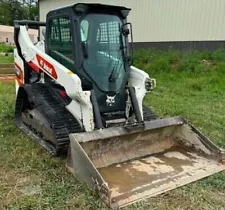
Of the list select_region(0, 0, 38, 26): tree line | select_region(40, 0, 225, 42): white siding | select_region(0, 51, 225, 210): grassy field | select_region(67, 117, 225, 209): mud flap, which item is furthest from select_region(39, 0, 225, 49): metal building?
select_region(0, 0, 38, 26): tree line

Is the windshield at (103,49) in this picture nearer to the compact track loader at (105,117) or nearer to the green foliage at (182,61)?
the compact track loader at (105,117)

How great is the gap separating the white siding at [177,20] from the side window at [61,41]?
8.48 metres

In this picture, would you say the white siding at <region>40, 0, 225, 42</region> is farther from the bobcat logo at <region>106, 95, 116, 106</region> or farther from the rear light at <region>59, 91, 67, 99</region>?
the rear light at <region>59, 91, 67, 99</region>

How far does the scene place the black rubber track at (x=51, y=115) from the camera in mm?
3760

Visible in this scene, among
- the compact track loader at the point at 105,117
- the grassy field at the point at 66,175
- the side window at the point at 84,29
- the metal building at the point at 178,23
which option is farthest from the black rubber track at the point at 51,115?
the metal building at the point at 178,23

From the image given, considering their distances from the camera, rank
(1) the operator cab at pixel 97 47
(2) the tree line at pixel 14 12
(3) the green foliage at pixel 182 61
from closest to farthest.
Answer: (1) the operator cab at pixel 97 47, (3) the green foliage at pixel 182 61, (2) the tree line at pixel 14 12

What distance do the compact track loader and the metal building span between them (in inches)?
323

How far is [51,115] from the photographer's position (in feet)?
13.0

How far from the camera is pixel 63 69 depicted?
3.91 metres

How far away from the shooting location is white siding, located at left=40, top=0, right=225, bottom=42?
1165 centimetres

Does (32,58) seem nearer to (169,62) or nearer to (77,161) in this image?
(77,161)

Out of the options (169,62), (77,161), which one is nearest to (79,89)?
(77,161)

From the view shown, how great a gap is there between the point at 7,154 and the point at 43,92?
0.95m

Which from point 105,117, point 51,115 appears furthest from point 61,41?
point 105,117
